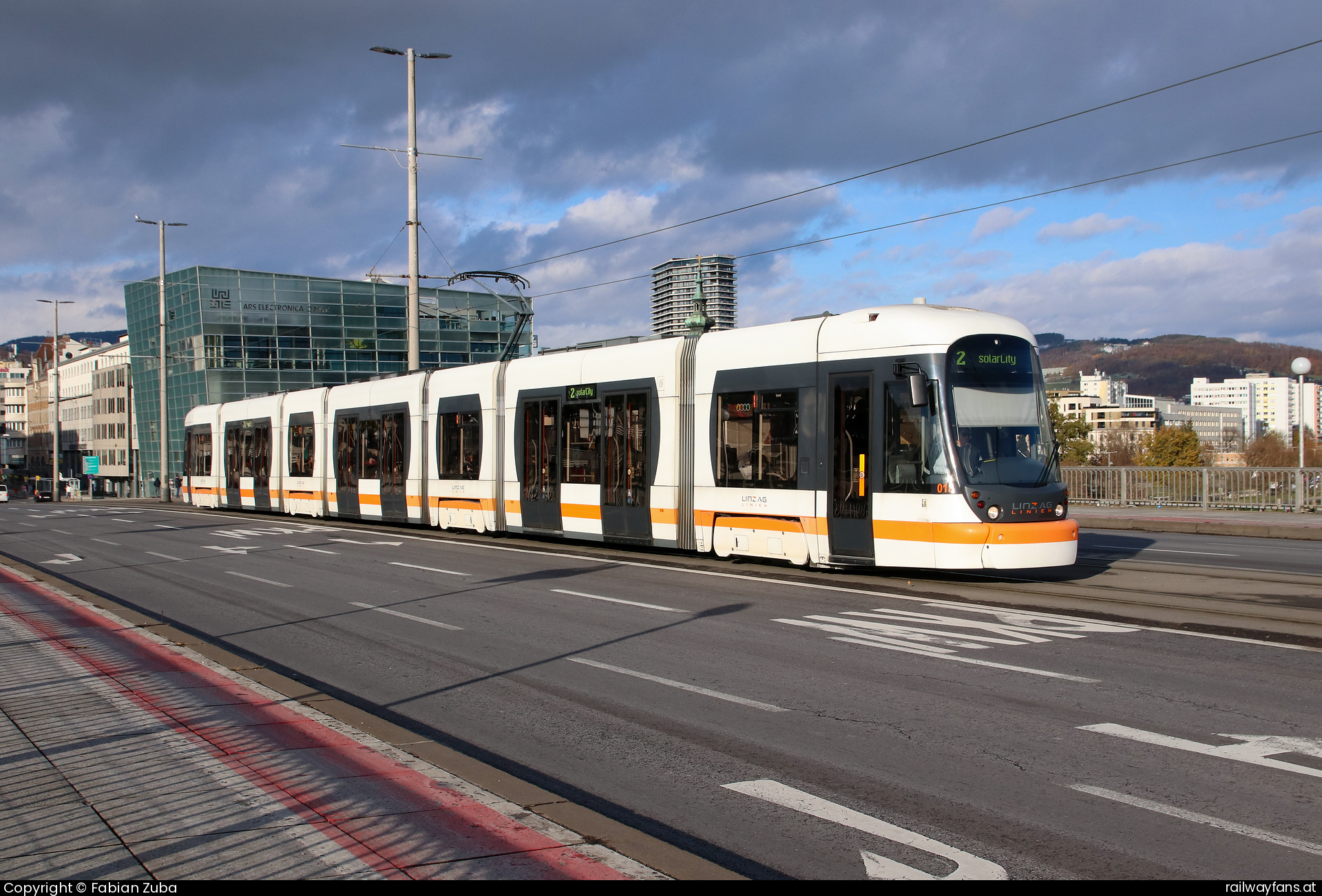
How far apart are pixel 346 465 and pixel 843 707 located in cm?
2333

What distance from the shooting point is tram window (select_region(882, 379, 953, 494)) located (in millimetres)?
12953

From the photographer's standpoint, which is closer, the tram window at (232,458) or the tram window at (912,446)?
the tram window at (912,446)

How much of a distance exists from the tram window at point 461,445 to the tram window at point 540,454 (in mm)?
1957

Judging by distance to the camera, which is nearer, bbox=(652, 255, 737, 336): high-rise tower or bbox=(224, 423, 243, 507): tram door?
bbox=(224, 423, 243, 507): tram door

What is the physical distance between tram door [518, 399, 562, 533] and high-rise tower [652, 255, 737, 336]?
103ft

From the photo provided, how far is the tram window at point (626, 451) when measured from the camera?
17.5m

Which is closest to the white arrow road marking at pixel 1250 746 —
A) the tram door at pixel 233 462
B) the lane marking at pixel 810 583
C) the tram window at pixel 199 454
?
the lane marking at pixel 810 583

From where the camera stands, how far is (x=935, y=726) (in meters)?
6.85

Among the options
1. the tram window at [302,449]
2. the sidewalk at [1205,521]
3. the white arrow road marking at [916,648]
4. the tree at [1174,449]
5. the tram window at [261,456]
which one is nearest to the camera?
the white arrow road marking at [916,648]

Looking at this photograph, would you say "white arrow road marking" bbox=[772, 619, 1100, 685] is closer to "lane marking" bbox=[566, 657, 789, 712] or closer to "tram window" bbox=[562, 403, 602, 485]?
"lane marking" bbox=[566, 657, 789, 712]

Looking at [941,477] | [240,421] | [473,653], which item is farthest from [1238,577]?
[240,421]

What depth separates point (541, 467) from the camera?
20234 mm

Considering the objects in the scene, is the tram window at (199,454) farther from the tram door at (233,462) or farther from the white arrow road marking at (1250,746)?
the white arrow road marking at (1250,746)

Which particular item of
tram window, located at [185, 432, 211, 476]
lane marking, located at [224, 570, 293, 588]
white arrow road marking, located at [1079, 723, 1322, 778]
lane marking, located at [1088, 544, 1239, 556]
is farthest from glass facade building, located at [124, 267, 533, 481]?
white arrow road marking, located at [1079, 723, 1322, 778]
